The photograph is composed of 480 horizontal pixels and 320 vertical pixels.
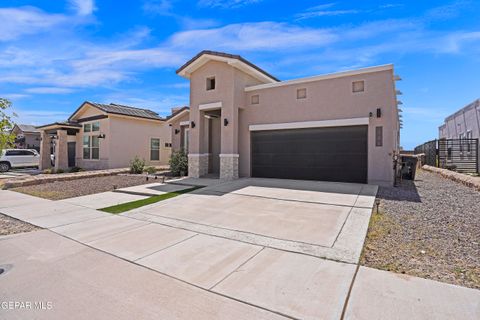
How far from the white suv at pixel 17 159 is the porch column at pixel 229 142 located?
19.5 metres

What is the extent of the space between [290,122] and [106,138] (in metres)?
14.2

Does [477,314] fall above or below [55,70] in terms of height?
below

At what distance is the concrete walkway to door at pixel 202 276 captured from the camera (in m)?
2.61

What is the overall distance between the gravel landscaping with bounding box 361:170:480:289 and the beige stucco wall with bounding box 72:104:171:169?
17885mm

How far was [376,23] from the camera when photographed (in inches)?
351

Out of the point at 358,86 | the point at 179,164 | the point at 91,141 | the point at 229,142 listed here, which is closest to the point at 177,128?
the point at 179,164

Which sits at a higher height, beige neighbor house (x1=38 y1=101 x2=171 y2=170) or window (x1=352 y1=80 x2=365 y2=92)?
window (x1=352 y1=80 x2=365 y2=92)

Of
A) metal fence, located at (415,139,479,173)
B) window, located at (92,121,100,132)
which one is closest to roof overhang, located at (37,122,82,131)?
window, located at (92,121,100,132)

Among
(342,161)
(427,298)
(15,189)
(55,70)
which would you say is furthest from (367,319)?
(55,70)

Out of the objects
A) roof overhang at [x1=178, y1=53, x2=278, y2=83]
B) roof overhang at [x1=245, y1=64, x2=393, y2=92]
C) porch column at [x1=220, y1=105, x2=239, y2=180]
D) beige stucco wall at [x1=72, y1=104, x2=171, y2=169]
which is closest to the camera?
roof overhang at [x1=245, y1=64, x2=393, y2=92]

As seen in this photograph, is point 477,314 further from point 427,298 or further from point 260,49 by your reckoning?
point 260,49

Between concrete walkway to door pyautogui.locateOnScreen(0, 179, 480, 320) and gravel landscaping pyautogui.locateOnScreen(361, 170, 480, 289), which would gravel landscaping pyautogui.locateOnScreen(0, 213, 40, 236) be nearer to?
concrete walkway to door pyautogui.locateOnScreen(0, 179, 480, 320)

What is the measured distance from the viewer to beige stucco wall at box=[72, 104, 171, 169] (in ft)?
61.1

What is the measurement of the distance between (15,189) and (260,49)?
13564 mm
